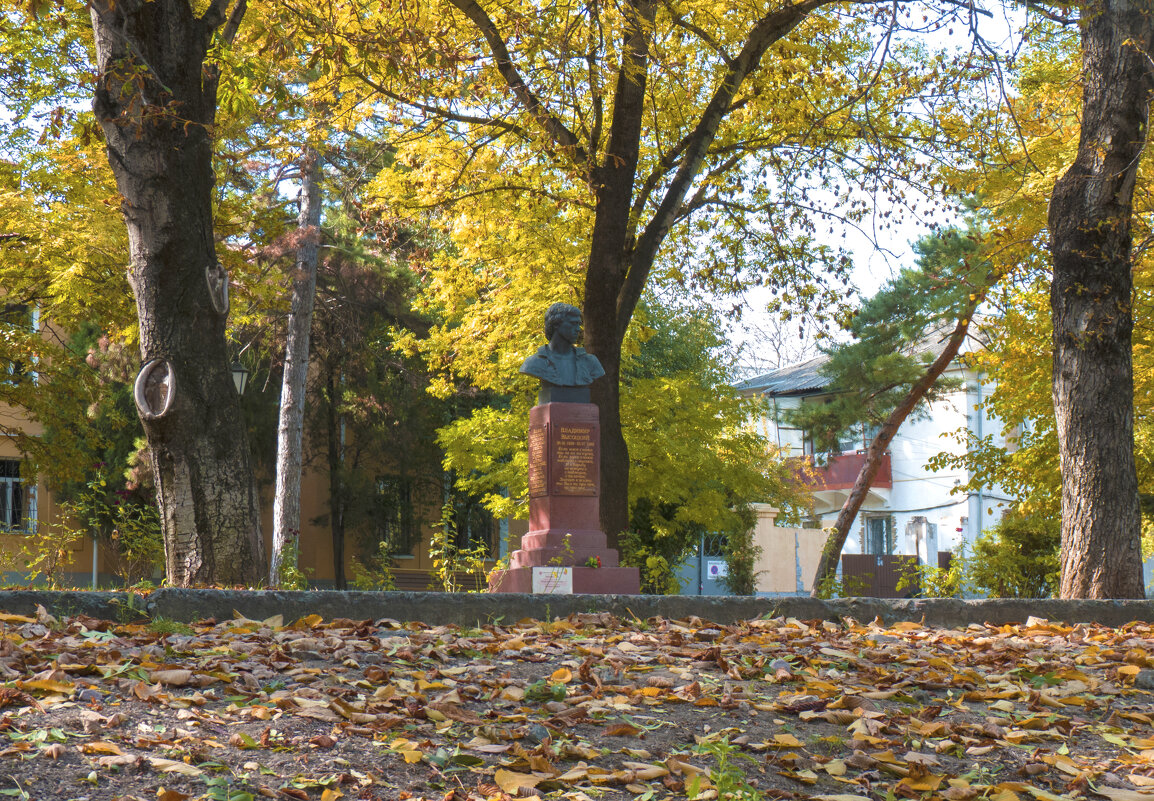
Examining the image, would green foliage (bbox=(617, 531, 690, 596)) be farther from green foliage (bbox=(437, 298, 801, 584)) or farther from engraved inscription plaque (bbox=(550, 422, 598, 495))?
green foliage (bbox=(437, 298, 801, 584))

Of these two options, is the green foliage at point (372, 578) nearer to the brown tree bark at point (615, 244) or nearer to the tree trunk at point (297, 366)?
→ the brown tree bark at point (615, 244)

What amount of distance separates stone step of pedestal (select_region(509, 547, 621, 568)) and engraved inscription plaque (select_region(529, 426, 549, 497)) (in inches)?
25.2

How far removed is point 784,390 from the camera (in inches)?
1489

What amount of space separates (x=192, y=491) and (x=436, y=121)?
275 inches

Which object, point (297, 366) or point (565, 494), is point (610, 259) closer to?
point (565, 494)

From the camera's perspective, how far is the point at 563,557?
1059 cm

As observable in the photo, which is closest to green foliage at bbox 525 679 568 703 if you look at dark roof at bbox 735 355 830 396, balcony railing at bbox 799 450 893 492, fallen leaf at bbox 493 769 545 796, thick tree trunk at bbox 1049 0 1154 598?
fallen leaf at bbox 493 769 545 796

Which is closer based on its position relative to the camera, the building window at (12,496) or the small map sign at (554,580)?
the small map sign at (554,580)

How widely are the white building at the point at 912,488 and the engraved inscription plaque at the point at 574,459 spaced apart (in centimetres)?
2158

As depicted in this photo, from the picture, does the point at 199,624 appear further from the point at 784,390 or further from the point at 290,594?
the point at 784,390

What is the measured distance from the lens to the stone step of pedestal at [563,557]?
10.6 meters

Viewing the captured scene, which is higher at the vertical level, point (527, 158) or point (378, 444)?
point (527, 158)

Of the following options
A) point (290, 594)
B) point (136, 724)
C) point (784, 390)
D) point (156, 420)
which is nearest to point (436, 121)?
point (156, 420)

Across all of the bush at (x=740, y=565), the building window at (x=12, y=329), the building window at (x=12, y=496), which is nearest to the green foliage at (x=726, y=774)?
the building window at (x=12, y=329)
